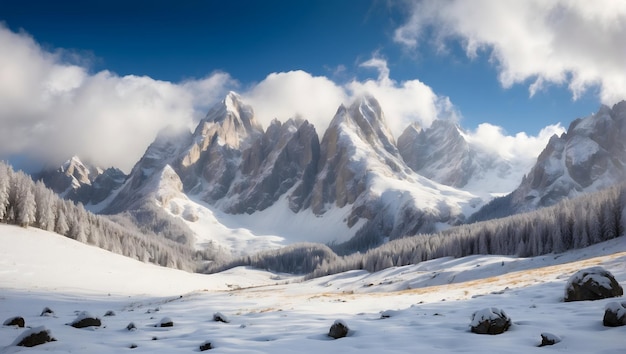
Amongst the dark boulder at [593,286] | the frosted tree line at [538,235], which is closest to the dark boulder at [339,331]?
the dark boulder at [593,286]

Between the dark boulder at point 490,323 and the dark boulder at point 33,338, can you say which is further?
the dark boulder at point 490,323

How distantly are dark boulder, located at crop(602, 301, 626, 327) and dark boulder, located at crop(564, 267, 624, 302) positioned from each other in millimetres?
5439

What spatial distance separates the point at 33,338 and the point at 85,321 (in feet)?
14.2

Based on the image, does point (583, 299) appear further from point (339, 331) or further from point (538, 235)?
point (538, 235)

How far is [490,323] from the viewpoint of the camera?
11.4 m

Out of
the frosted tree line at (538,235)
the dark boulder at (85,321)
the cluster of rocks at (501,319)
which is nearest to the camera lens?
Answer: the cluster of rocks at (501,319)

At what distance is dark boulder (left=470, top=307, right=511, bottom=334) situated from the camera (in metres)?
11.3

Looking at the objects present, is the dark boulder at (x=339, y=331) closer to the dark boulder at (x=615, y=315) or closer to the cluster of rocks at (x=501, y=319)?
the cluster of rocks at (x=501, y=319)

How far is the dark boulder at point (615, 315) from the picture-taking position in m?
10.5

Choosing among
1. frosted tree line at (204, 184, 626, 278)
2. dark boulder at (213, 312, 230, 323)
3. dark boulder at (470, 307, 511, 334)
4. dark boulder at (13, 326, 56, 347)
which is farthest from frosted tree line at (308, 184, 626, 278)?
dark boulder at (13, 326, 56, 347)

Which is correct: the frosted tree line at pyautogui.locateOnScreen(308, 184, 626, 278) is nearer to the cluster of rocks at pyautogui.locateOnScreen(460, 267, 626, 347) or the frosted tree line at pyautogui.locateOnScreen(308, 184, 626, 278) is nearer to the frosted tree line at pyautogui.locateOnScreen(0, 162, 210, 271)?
the cluster of rocks at pyautogui.locateOnScreen(460, 267, 626, 347)

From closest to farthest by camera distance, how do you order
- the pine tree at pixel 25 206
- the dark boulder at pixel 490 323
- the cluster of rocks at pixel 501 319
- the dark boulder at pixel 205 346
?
the cluster of rocks at pixel 501 319 < the dark boulder at pixel 205 346 < the dark boulder at pixel 490 323 < the pine tree at pixel 25 206

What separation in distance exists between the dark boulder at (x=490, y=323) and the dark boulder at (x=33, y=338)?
42.1 feet

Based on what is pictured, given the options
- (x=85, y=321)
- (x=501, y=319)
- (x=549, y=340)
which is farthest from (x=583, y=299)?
(x=85, y=321)
